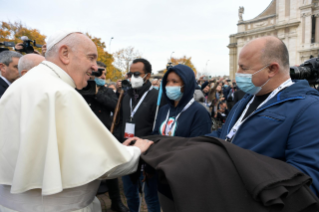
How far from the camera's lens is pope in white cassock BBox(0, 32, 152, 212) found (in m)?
1.42

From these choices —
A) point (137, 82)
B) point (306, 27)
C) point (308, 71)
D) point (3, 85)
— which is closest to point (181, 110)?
point (137, 82)

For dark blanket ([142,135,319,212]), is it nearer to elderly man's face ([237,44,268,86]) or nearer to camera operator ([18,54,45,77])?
elderly man's face ([237,44,268,86])

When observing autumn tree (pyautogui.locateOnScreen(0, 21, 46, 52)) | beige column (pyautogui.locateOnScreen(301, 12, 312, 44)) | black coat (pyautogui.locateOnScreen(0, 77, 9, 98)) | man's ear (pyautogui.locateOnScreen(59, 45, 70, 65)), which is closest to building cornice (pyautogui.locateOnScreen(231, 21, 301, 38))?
beige column (pyautogui.locateOnScreen(301, 12, 312, 44))

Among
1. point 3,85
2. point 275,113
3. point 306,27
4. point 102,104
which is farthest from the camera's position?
point 306,27

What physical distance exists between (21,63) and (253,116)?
352 cm

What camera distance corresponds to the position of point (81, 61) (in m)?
1.84

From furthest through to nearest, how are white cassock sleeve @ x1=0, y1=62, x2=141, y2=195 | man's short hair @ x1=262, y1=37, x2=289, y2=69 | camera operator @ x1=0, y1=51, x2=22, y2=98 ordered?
camera operator @ x1=0, y1=51, x2=22, y2=98
man's short hair @ x1=262, y1=37, x2=289, y2=69
white cassock sleeve @ x1=0, y1=62, x2=141, y2=195

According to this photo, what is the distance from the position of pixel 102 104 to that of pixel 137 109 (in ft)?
2.61

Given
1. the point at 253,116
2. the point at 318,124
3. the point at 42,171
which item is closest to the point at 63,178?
the point at 42,171

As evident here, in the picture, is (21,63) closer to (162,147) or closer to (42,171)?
(42,171)

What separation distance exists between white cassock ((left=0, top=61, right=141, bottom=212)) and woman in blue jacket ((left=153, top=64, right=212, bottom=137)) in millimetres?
1231

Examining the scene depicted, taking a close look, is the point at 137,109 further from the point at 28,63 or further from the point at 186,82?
the point at 28,63

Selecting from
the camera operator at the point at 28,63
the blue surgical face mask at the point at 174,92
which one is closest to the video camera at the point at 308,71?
the blue surgical face mask at the point at 174,92

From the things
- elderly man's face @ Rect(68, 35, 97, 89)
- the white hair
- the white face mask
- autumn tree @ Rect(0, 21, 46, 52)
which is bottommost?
the white face mask
